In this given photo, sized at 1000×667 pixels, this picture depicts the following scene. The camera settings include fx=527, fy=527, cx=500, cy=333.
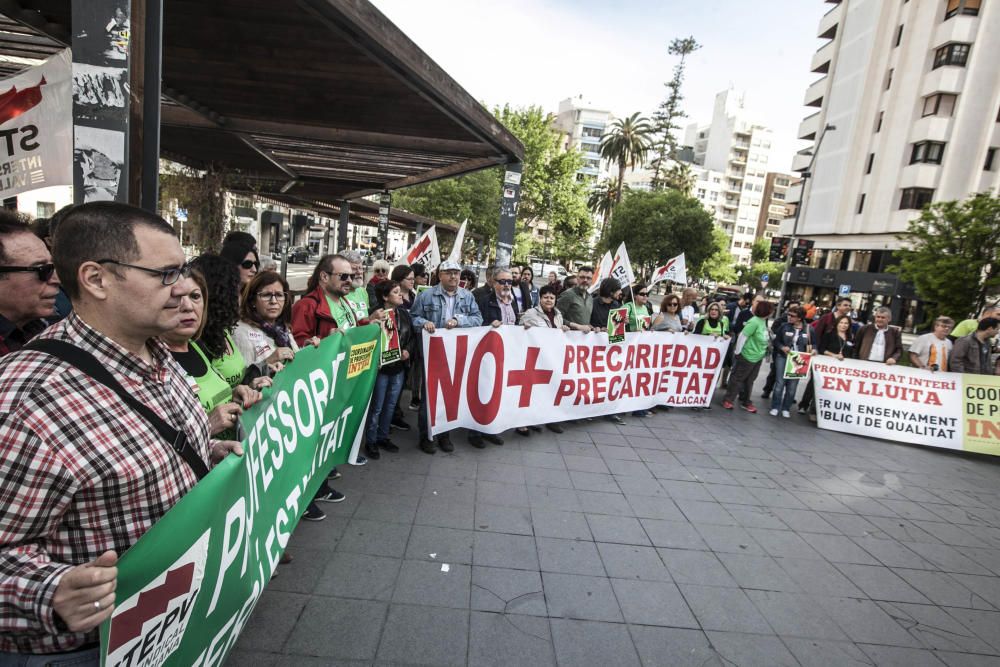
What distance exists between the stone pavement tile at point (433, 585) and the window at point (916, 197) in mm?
36845

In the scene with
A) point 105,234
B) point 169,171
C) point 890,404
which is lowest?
point 890,404

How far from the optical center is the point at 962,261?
48.5ft

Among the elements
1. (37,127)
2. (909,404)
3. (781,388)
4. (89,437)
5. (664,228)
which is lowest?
(781,388)

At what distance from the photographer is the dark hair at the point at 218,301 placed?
2.62 m

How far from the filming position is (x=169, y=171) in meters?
13.5

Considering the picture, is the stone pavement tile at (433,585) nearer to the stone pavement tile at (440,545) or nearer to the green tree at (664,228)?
the stone pavement tile at (440,545)

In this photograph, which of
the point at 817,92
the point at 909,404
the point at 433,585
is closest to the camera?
the point at 433,585

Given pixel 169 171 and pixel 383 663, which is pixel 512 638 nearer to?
pixel 383 663

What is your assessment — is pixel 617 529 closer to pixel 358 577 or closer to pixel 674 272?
pixel 358 577

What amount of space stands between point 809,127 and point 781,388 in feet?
140

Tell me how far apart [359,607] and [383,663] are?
17.0 inches

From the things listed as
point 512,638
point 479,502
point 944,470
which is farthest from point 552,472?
point 944,470

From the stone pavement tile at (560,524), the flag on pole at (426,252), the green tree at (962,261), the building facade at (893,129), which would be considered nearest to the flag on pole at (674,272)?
the flag on pole at (426,252)

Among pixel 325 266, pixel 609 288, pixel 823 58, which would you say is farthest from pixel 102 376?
pixel 823 58
